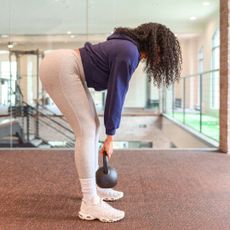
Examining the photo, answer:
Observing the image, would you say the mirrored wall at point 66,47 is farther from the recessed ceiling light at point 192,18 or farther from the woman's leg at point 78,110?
the woman's leg at point 78,110

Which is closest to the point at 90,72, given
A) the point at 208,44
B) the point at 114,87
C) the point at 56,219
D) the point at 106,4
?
the point at 114,87

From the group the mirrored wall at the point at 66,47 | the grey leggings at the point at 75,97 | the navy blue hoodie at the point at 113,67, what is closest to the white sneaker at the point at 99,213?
the grey leggings at the point at 75,97

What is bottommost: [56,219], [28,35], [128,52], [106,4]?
[56,219]

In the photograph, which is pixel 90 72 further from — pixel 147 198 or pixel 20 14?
pixel 20 14

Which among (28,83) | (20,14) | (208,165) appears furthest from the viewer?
(28,83)

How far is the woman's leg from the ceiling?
2892 mm

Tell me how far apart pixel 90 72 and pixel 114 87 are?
7.1 inches

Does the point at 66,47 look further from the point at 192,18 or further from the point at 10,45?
the point at 192,18

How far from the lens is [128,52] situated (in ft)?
5.37

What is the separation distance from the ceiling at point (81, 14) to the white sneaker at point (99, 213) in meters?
3.12

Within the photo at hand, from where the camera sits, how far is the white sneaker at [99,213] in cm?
178

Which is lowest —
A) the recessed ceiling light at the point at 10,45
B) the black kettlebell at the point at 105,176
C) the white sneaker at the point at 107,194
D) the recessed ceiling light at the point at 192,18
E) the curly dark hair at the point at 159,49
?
the white sneaker at the point at 107,194

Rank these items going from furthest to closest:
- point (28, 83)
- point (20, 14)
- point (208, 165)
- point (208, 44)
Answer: point (208, 44)
point (28, 83)
point (20, 14)
point (208, 165)

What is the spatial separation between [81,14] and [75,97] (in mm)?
3210
